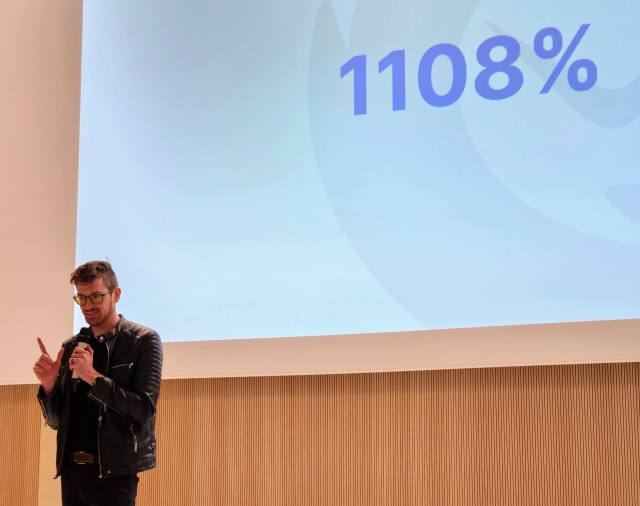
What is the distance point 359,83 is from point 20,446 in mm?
2193

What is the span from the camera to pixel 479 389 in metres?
2.41

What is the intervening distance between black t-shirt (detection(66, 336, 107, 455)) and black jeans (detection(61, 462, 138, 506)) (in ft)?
0.16

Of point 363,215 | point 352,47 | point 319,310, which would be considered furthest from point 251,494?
point 352,47

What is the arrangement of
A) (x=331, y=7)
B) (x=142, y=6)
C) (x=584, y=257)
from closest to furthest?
(x=584, y=257) < (x=331, y=7) < (x=142, y=6)

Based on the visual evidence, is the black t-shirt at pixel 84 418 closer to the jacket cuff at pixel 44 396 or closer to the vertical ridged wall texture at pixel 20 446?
the jacket cuff at pixel 44 396

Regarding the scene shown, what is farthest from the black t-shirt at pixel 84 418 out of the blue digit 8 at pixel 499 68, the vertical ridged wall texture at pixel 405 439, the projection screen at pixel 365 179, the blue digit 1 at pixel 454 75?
the blue digit 8 at pixel 499 68

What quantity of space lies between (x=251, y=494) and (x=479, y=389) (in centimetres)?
100

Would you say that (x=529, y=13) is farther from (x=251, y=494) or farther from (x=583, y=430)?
(x=251, y=494)

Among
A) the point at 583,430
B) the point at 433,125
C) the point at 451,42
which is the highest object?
the point at 451,42

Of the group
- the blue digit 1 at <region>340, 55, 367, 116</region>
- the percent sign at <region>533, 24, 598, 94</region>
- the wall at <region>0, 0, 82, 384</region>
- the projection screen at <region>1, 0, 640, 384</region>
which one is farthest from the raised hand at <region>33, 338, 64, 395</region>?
the percent sign at <region>533, 24, 598, 94</region>

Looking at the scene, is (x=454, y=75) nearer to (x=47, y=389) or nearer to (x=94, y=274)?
(x=94, y=274)

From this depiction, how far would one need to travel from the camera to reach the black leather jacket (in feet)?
5.62

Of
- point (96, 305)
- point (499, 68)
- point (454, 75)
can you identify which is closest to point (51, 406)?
point (96, 305)

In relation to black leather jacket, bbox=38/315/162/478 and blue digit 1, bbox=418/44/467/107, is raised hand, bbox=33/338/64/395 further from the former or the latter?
blue digit 1, bbox=418/44/467/107
